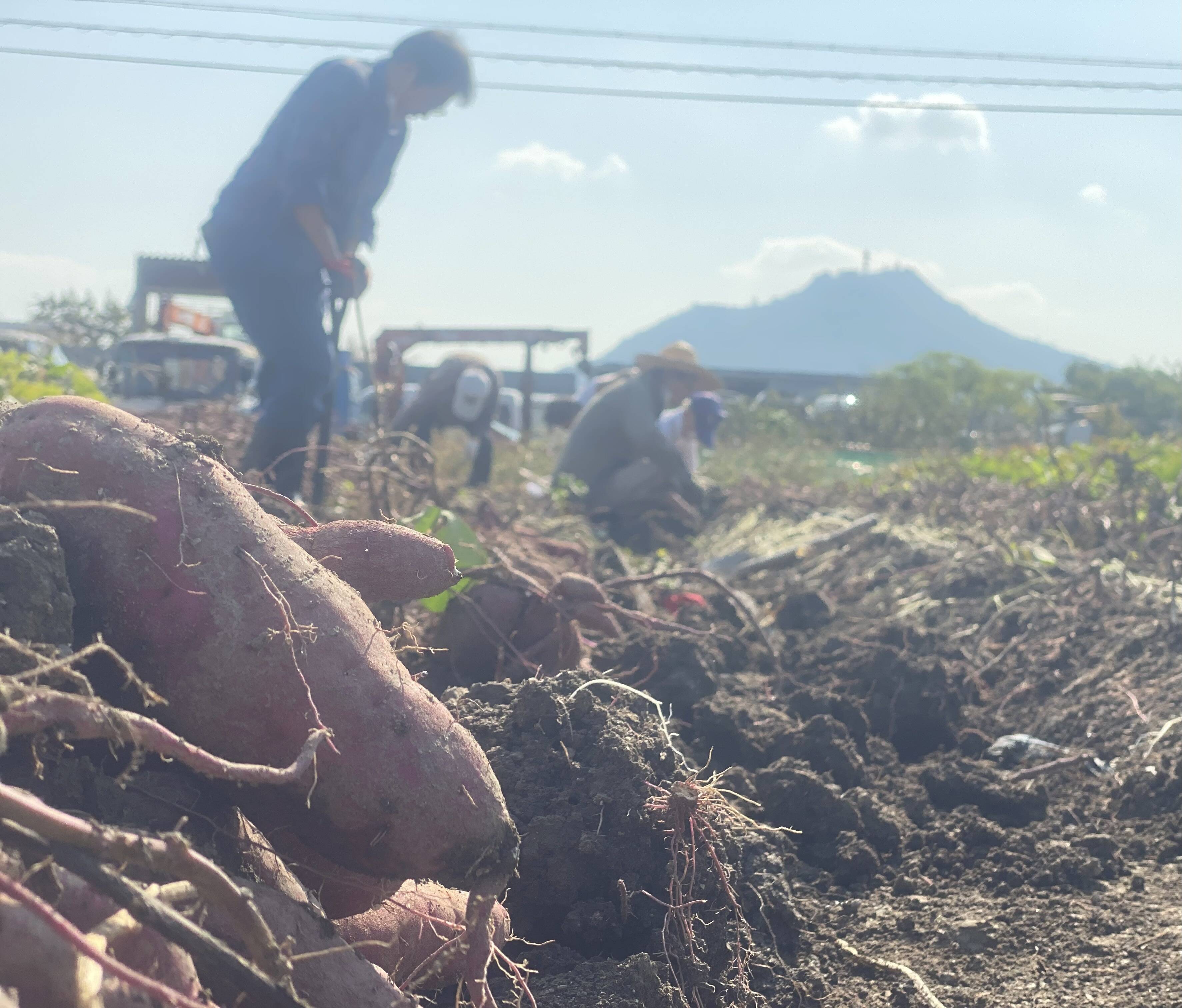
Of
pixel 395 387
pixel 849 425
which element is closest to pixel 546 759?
pixel 395 387

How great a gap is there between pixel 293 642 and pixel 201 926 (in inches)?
16.8

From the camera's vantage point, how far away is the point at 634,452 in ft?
26.1

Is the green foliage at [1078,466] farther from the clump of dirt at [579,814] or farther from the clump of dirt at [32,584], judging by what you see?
the clump of dirt at [32,584]

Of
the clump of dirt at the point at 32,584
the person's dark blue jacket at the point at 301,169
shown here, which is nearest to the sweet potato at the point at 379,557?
the clump of dirt at the point at 32,584

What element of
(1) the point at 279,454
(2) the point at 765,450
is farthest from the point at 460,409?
(2) the point at 765,450

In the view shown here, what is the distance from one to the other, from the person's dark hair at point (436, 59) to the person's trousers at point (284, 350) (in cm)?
103

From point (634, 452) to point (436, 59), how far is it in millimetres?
3797

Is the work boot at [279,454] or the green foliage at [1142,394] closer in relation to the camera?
the work boot at [279,454]

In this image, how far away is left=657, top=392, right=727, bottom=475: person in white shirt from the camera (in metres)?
8.88

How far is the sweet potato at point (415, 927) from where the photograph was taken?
1.56 meters

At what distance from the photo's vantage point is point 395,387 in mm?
9859

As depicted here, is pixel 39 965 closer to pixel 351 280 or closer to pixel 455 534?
→ pixel 455 534

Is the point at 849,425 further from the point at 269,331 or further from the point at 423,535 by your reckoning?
the point at 423,535

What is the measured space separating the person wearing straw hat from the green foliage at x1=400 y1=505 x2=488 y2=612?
429 centimetres
